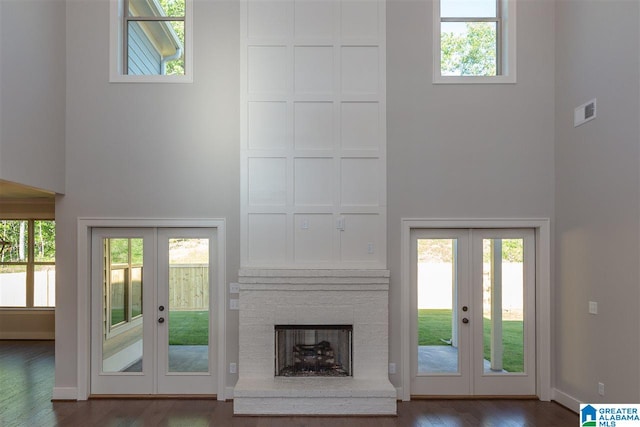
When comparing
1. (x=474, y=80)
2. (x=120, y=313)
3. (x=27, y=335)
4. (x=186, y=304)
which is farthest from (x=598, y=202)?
(x=27, y=335)

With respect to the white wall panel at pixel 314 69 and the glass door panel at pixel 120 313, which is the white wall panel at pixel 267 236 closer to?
the glass door panel at pixel 120 313

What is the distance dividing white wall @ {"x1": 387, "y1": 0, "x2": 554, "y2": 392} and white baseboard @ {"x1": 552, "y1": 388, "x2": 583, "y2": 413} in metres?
1.91

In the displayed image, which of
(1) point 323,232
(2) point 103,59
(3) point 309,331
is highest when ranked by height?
(2) point 103,59

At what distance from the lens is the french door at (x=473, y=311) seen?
17.4ft

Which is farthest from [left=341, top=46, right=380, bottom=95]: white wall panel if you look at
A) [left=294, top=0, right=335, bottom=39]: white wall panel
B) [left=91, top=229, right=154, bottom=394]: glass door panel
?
[left=91, top=229, right=154, bottom=394]: glass door panel

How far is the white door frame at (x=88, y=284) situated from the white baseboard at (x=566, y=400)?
152 inches

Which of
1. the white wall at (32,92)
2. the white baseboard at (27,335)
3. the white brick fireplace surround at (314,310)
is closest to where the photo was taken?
the white wall at (32,92)

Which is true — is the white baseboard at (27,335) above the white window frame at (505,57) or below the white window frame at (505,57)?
below

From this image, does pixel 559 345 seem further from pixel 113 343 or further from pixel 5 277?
pixel 5 277

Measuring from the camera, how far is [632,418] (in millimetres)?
3861

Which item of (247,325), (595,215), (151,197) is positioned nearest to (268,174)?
(151,197)

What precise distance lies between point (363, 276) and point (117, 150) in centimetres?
324

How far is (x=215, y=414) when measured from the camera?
4734 millimetres

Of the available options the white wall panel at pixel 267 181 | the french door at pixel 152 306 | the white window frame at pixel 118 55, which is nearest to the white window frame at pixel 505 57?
the white wall panel at pixel 267 181
